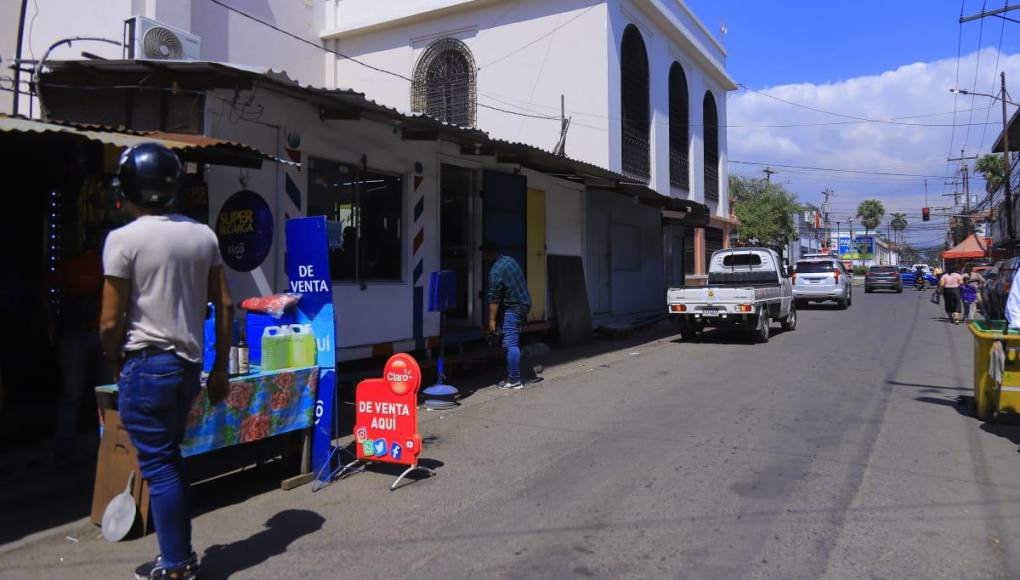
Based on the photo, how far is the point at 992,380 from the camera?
22.7 ft

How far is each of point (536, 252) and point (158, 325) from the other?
9.81m

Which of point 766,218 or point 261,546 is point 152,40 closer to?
point 261,546

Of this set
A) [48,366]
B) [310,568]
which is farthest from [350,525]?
[48,366]

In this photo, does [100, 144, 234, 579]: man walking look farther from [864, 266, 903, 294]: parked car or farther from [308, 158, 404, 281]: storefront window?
[864, 266, 903, 294]: parked car

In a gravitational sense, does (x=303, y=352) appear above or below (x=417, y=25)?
below

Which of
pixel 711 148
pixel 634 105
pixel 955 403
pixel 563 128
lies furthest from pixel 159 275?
pixel 711 148

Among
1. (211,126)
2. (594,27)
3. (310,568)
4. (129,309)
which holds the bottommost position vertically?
(310,568)

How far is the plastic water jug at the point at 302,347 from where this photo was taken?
5148 mm

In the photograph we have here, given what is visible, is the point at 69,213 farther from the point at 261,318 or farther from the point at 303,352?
the point at 303,352

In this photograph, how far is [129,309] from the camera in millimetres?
3197

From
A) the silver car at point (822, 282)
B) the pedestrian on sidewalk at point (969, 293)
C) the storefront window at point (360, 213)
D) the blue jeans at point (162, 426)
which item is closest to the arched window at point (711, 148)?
the silver car at point (822, 282)

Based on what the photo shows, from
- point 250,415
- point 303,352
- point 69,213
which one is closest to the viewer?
point 250,415

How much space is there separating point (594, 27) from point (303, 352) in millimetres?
14599

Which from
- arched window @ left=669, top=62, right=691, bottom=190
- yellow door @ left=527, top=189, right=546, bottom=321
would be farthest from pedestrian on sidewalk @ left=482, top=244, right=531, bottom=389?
arched window @ left=669, top=62, right=691, bottom=190
